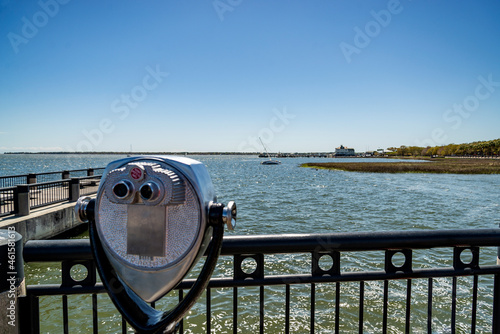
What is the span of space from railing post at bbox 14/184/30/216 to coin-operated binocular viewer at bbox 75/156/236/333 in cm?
930

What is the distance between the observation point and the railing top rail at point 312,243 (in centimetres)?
164

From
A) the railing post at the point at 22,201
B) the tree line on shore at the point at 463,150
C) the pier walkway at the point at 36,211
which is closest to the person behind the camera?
the pier walkway at the point at 36,211

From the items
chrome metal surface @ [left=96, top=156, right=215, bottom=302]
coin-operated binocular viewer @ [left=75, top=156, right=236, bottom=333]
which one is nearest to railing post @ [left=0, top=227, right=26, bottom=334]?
coin-operated binocular viewer @ [left=75, top=156, right=236, bottom=333]

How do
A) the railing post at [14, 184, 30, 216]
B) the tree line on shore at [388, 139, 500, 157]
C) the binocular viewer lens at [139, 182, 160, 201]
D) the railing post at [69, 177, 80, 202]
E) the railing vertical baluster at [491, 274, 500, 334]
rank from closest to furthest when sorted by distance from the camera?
the binocular viewer lens at [139, 182, 160, 201] < the railing vertical baluster at [491, 274, 500, 334] < the railing post at [14, 184, 30, 216] < the railing post at [69, 177, 80, 202] < the tree line on shore at [388, 139, 500, 157]

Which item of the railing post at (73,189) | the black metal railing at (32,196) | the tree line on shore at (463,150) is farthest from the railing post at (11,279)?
the tree line on shore at (463,150)

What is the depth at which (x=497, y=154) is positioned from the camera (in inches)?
4503

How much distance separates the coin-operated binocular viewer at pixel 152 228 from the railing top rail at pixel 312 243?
44 centimetres

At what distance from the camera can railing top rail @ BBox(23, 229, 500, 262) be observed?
164 cm

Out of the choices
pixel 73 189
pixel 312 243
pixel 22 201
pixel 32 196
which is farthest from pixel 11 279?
pixel 73 189

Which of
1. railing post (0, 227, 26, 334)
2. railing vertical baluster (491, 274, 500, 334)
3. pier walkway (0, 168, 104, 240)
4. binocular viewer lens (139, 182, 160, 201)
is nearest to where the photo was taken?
binocular viewer lens (139, 182, 160, 201)

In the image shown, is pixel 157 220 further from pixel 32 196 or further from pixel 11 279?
pixel 32 196

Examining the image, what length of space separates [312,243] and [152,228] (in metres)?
0.85

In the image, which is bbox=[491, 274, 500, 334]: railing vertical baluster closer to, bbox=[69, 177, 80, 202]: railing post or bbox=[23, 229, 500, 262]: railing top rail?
bbox=[23, 229, 500, 262]: railing top rail

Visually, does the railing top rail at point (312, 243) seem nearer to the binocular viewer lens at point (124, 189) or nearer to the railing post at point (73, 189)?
the binocular viewer lens at point (124, 189)
